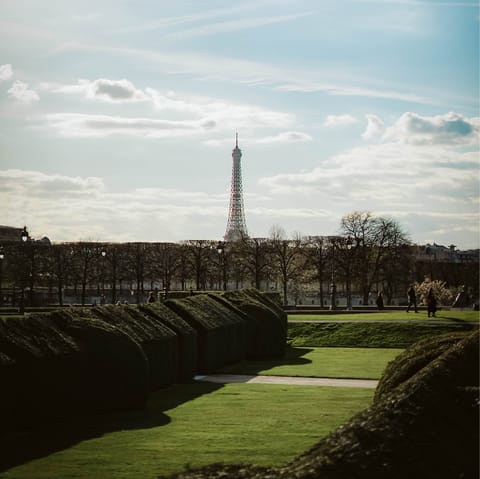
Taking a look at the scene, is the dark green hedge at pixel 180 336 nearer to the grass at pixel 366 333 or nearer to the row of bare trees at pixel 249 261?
the grass at pixel 366 333

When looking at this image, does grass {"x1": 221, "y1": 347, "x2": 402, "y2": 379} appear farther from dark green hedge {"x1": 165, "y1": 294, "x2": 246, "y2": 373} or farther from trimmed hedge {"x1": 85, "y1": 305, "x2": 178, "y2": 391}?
trimmed hedge {"x1": 85, "y1": 305, "x2": 178, "y2": 391}

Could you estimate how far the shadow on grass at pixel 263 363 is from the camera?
100ft

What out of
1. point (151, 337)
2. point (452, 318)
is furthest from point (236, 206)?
point (151, 337)

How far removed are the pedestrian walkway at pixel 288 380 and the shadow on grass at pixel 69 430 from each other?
15.7 feet

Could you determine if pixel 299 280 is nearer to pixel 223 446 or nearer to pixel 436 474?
pixel 223 446

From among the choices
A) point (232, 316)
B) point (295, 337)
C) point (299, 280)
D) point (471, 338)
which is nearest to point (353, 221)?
point (299, 280)

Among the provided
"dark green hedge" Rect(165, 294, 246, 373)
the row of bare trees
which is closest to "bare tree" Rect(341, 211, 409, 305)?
the row of bare trees

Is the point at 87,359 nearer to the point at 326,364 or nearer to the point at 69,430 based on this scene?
the point at 69,430

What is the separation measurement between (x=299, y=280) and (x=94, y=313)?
59.5m

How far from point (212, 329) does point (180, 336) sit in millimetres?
3158

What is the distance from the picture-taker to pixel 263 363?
1314 inches

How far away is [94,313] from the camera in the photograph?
22.4 meters

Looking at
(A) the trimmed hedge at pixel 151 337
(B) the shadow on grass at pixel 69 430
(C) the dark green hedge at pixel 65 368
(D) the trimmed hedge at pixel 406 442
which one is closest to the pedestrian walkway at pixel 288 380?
(A) the trimmed hedge at pixel 151 337

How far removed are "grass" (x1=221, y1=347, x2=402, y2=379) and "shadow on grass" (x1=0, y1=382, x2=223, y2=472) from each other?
7650 mm
